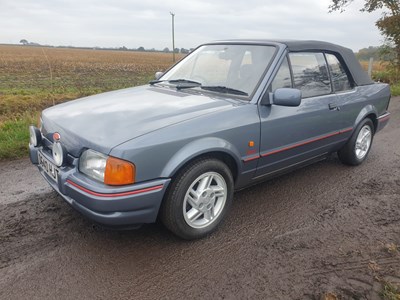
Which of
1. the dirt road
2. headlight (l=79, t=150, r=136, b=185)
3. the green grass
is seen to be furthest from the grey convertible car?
the green grass

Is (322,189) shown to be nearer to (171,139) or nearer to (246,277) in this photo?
(246,277)

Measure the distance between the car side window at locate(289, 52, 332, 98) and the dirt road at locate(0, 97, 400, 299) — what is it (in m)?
1.14

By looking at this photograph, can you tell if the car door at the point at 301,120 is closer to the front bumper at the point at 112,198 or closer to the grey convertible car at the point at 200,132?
the grey convertible car at the point at 200,132

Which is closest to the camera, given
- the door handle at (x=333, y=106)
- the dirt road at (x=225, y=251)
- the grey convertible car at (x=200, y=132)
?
the dirt road at (x=225, y=251)

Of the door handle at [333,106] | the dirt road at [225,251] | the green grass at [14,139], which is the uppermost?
the door handle at [333,106]

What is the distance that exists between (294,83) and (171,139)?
5.39 ft

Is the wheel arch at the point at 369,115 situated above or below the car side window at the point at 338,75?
below

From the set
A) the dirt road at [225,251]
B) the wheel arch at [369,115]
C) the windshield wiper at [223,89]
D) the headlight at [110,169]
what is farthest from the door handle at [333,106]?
the headlight at [110,169]

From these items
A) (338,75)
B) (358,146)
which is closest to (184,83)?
(338,75)

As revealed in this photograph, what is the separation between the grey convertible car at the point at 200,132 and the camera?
2.40m

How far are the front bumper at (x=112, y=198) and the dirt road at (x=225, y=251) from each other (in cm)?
37

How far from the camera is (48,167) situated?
282cm

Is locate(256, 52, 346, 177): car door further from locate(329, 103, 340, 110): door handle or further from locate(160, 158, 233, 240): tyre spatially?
locate(160, 158, 233, 240): tyre

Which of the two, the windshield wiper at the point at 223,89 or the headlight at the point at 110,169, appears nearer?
the headlight at the point at 110,169
